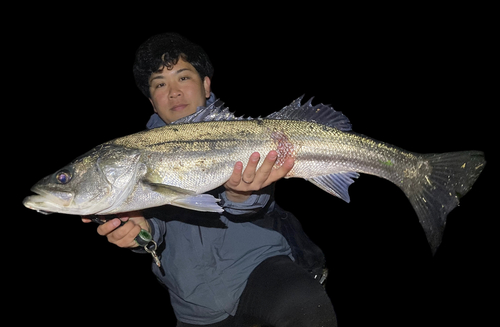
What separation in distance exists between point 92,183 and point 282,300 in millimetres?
1401

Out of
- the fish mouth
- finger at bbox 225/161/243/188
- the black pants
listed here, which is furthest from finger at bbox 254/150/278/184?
the fish mouth

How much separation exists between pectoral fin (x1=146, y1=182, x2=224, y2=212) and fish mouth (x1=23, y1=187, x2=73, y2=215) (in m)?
0.48

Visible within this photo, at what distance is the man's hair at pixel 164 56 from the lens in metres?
2.72

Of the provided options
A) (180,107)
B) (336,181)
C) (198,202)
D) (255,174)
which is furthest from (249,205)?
(180,107)

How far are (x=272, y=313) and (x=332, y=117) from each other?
4.60 ft

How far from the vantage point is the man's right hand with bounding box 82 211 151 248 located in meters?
2.09

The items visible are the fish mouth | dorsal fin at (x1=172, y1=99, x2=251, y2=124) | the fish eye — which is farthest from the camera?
dorsal fin at (x1=172, y1=99, x2=251, y2=124)

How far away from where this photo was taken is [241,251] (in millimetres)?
2463

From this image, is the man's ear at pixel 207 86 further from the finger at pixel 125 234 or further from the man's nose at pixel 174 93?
the finger at pixel 125 234

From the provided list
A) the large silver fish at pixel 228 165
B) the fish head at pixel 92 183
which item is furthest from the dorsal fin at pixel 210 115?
the fish head at pixel 92 183

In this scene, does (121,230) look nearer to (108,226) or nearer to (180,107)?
(108,226)

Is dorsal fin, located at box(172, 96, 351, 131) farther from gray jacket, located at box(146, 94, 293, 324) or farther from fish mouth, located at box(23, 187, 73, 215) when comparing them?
fish mouth, located at box(23, 187, 73, 215)

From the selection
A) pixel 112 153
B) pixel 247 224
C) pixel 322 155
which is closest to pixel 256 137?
pixel 322 155

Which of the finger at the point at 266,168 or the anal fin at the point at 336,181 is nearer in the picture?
the finger at the point at 266,168
